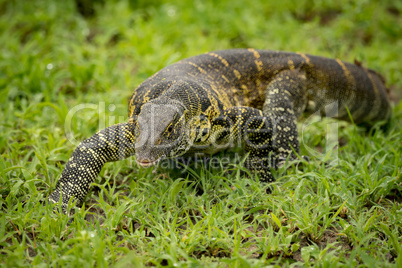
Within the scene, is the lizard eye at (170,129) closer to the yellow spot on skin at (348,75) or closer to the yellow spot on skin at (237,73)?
the yellow spot on skin at (237,73)

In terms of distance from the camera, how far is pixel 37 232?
3.21 meters

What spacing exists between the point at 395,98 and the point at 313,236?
14.9ft

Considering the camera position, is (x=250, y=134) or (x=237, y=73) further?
(x=237, y=73)

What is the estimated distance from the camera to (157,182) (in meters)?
3.98

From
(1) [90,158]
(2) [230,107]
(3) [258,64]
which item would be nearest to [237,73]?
(3) [258,64]

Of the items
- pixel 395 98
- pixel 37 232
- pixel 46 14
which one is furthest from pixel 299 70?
pixel 46 14

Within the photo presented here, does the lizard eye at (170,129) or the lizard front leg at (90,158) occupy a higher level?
the lizard eye at (170,129)

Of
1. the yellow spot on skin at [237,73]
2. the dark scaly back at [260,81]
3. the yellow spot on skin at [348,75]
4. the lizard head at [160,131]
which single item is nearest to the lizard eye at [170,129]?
the lizard head at [160,131]

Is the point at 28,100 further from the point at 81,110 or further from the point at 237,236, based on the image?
the point at 237,236

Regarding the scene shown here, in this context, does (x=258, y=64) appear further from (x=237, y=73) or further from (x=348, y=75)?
(x=348, y=75)

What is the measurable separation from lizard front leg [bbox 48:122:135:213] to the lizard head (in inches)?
12.4

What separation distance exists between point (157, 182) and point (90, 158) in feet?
2.54

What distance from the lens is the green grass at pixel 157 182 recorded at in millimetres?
3094

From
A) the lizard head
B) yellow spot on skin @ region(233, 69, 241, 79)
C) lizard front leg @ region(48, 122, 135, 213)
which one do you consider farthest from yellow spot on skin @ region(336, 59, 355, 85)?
lizard front leg @ region(48, 122, 135, 213)
